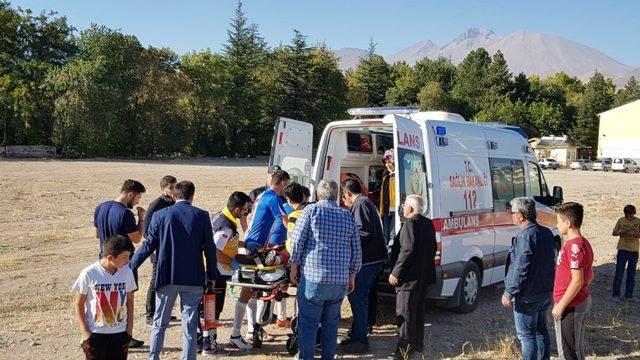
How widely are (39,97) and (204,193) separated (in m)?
26.8

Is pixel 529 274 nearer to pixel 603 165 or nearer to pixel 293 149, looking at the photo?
pixel 293 149

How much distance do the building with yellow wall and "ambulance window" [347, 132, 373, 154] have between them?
69.8 meters

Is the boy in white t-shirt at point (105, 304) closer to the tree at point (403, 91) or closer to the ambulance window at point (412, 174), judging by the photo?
the ambulance window at point (412, 174)

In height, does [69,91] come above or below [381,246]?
above

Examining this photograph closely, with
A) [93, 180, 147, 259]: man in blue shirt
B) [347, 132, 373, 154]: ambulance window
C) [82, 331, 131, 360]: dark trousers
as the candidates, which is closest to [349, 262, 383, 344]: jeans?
[93, 180, 147, 259]: man in blue shirt

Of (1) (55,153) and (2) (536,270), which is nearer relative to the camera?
(2) (536,270)

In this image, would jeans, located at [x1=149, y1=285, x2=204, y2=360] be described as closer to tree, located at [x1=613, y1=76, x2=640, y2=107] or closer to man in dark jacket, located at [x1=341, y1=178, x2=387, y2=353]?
man in dark jacket, located at [x1=341, y1=178, x2=387, y2=353]

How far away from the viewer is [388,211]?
8055mm

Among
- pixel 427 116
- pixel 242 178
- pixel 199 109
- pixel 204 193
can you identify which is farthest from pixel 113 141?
pixel 427 116

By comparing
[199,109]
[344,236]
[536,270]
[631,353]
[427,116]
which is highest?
[199,109]

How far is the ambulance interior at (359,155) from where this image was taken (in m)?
8.56

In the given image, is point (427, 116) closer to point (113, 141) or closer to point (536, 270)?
point (536, 270)

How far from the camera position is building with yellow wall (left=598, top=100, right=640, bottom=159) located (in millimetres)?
70312

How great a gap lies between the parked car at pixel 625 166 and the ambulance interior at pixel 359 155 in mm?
57764
